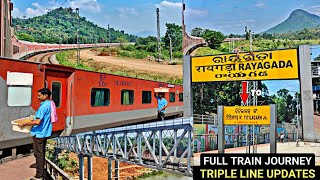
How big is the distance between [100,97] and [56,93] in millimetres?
2477

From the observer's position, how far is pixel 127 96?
1213 centimetres

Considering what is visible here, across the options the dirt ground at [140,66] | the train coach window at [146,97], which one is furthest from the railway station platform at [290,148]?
the dirt ground at [140,66]

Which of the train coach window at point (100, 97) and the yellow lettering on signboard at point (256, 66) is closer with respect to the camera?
the yellow lettering on signboard at point (256, 66)

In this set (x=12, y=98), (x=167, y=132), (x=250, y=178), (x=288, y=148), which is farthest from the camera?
(x=12, y=98)

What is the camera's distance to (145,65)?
26.2 metres

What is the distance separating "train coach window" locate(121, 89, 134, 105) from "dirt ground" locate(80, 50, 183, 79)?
9.75 metres

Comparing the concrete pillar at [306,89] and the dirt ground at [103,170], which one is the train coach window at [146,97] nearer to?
the dirt ground at [103,170]

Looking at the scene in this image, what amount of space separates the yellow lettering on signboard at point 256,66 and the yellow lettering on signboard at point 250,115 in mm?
426

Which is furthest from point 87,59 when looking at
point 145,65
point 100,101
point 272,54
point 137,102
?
point 272,54

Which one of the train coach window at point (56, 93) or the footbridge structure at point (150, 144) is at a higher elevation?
the train coach window at point (56, 93)

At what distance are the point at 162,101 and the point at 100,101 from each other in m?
2.18

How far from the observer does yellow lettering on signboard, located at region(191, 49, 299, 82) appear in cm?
396

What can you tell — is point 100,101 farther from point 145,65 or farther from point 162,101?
point 145,65

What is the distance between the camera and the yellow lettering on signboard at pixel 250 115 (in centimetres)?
380
